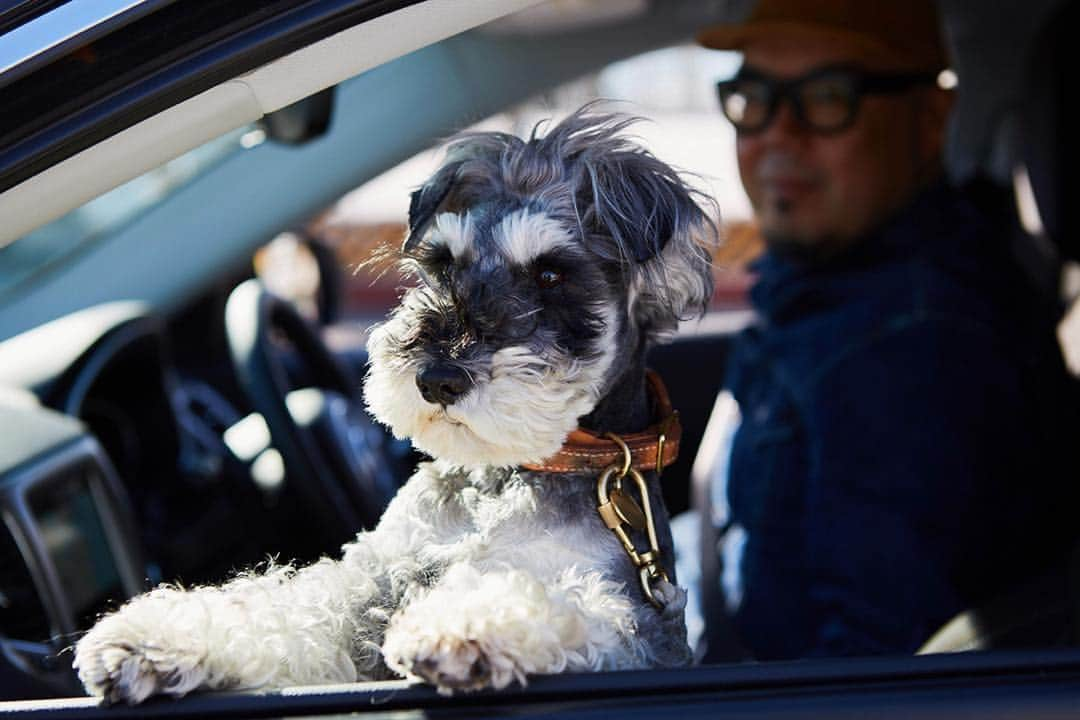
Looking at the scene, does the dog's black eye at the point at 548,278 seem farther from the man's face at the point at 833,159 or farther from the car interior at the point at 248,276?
the man's face at the point at 833,159

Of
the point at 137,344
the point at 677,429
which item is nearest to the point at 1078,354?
the point at 677,429

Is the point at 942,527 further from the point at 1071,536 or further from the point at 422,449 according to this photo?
the point at 422,449

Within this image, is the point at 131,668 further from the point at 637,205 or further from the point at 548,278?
the point at 637,205

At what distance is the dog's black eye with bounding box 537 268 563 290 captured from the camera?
183 centimetres

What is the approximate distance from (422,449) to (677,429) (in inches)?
17.1

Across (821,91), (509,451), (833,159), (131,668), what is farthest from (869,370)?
(131,668)

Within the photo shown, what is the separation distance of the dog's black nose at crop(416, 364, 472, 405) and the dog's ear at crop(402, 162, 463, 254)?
39cm

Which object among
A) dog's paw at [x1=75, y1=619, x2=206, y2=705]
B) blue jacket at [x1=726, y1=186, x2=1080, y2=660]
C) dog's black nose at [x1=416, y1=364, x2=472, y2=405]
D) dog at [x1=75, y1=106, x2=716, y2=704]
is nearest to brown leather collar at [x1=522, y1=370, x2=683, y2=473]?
dog at [x1=75, y1=106, x2=716, y2=704]

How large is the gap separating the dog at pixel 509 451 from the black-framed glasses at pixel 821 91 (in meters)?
1.48

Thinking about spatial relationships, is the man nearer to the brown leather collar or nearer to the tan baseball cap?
the tan baseball cap

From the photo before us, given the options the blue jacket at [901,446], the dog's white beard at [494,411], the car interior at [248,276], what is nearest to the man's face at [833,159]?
the blue jacket at [901,446]

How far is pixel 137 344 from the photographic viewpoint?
124 inches

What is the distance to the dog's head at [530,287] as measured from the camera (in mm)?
1676

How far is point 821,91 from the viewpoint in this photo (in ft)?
11.1
